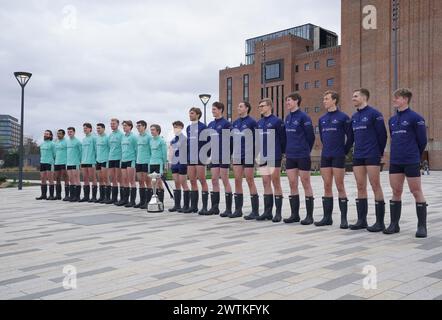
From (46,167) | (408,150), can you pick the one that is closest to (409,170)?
(408,150)

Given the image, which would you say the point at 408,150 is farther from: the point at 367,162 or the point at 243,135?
the point at 243,135

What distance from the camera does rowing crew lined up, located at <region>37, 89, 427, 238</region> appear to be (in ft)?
22.2

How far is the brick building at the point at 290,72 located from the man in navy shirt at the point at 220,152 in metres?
56.3

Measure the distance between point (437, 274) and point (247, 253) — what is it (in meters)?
2.06

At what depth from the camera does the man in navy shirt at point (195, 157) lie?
9617 millimetres

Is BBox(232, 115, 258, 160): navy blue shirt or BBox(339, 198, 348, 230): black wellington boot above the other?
BBox(232, 115, 258, 160): navy blue shirt

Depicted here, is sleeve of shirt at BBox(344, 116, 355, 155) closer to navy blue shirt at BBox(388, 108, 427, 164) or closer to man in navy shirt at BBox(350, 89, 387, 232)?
man in navy shirt at BBox(350, 89, 387, 232)

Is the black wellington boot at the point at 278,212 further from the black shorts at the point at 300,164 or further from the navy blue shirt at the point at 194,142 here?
the navy blue shirt at the point at 194,142

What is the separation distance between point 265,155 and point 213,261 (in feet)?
13.1

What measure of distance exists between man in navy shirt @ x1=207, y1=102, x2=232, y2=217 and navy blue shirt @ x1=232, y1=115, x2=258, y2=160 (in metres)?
0.21

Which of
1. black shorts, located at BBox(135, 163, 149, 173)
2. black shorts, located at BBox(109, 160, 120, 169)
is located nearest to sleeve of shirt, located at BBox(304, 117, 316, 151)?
black shorts, located at BBox(135, 163, 149, 173)

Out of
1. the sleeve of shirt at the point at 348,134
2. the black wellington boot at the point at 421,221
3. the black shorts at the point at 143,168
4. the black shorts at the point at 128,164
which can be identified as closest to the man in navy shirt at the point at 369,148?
the sleeve of shirt at the point at 348,134

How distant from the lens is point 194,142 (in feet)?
31.8
